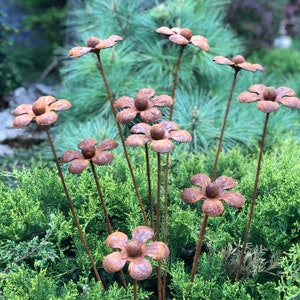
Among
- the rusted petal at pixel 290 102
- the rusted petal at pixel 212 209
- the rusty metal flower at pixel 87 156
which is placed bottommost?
the rusted petal at pixel 212 209

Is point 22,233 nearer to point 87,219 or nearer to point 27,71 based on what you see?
point 87,219

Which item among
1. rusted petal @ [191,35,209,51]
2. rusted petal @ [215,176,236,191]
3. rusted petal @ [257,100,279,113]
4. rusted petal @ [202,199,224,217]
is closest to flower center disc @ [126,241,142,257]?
rusted petal @ [202,199,224,217]

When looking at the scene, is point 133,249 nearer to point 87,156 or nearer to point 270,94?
point 87,156

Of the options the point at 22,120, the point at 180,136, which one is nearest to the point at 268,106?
the point at 180,136

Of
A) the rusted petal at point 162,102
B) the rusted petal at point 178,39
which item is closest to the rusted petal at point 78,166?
the rusted petal at point 162,102

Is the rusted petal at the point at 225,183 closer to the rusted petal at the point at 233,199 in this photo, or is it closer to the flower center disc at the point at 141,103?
the rusted petal at the point at 233,199

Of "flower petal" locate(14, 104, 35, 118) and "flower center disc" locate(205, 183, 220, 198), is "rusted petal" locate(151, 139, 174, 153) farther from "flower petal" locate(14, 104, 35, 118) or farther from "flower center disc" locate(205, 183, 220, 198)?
"flower petal" locate(14, 104, 35, 118)
